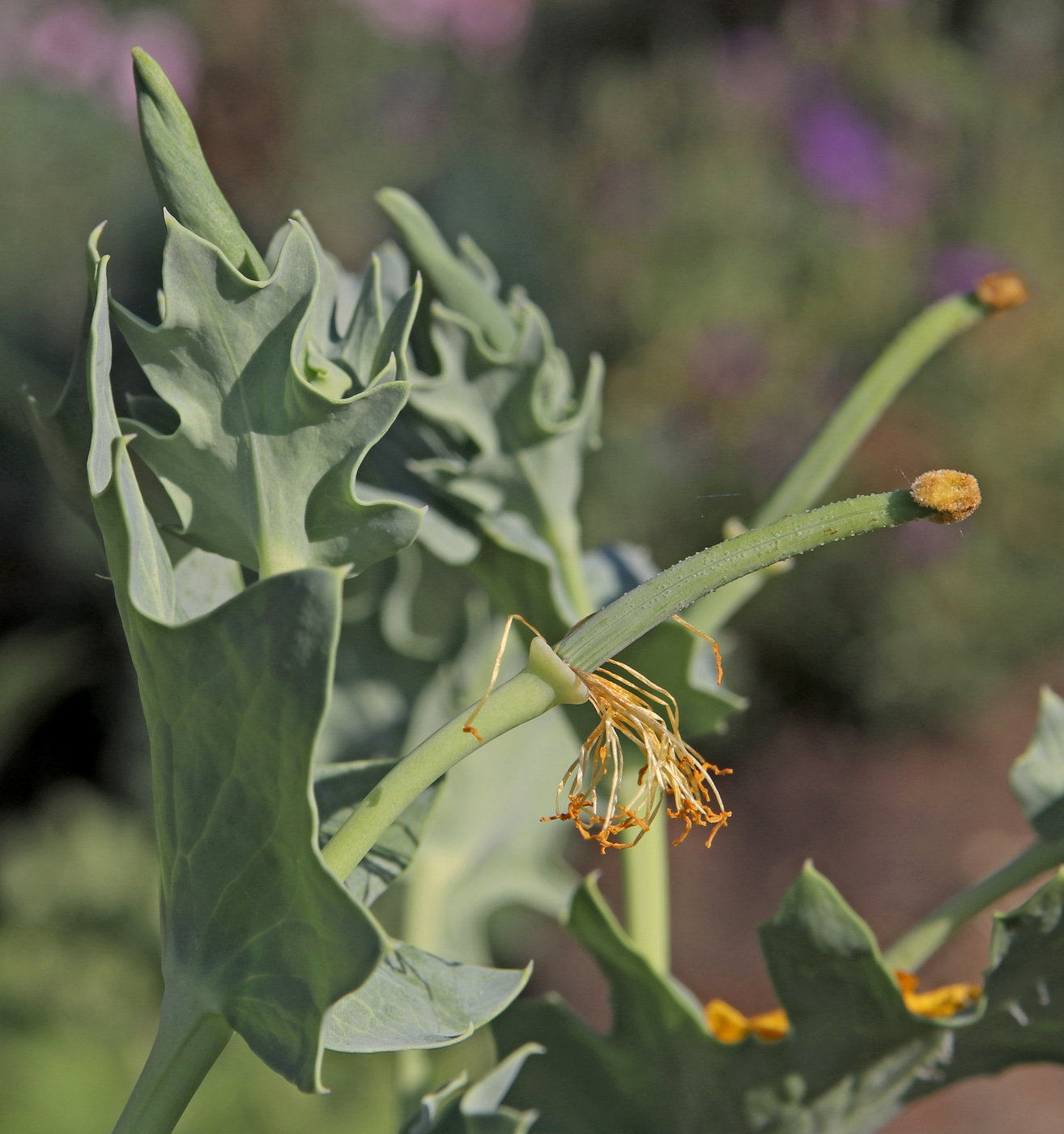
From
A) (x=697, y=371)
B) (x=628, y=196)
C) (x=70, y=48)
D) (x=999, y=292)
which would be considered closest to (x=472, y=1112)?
(x=999, y=292)

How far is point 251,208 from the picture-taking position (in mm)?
3086

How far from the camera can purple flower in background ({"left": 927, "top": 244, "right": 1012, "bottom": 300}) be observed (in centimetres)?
359

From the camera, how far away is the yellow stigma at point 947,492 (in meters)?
0.29

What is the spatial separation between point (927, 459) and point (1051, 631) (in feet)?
2.55

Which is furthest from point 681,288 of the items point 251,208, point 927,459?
point 251,208

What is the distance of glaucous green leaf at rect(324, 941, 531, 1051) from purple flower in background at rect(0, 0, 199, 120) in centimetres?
454

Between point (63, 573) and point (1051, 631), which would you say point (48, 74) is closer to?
point (63, 573)

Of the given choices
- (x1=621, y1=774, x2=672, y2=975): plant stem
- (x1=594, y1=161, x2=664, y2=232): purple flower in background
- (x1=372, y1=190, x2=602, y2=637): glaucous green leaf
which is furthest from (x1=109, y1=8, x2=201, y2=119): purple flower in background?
(x1=621, y1=774, x2=672, y2=975): plant stem

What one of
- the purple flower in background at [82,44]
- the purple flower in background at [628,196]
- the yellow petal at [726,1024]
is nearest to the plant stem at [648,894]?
the yellow petal at [726,1024]

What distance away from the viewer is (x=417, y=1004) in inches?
13.5

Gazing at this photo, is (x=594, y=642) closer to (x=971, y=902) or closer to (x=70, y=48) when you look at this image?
(x=971, y=902)

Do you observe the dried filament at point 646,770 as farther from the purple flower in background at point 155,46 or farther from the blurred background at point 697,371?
the purple flower in background at point 155,46

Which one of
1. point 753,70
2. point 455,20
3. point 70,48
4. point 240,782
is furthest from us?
point 455,20

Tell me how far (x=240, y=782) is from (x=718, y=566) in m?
0.13
